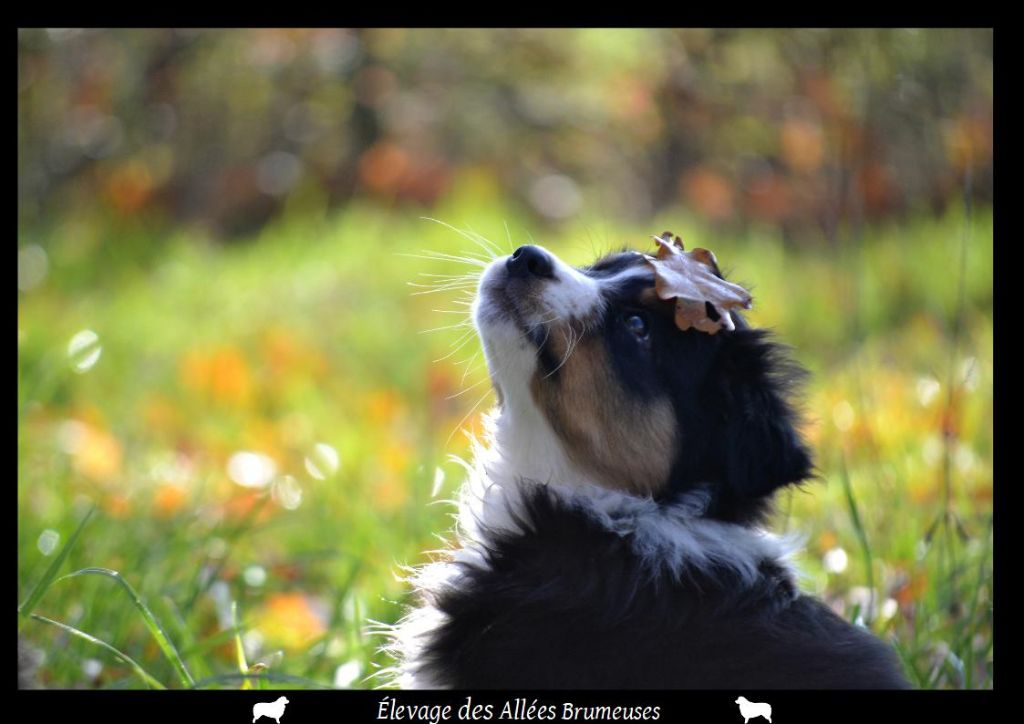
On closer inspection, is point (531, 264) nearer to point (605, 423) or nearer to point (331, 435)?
point (605, 423)

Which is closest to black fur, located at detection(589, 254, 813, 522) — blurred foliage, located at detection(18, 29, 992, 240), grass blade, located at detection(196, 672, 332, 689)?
grass blade, located at detection(196, 672, 332, 689)

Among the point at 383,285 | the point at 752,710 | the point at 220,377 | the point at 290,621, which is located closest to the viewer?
the point at 752,710

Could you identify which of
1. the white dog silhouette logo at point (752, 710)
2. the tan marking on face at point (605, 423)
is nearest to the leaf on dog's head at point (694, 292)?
the tan marking on face at point (605, 423)

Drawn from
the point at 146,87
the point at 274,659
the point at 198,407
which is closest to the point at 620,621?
the point at 274,659

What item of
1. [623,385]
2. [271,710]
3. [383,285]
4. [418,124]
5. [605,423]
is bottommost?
[271,710]

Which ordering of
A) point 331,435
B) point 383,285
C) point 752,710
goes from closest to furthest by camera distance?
point 752,710 < point 331,435 < point 383,285

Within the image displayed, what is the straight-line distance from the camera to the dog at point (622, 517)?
9.57 feet

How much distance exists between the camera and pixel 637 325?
332cm

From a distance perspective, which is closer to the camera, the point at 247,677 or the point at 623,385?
the point at 247,677

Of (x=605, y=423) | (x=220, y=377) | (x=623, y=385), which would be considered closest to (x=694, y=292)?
(x=623, y=385)

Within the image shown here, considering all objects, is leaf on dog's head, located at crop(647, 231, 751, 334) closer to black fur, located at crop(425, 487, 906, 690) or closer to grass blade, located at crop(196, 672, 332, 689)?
black fur, located at crop(425, 487, 906, 690)

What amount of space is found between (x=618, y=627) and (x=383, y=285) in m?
6.70

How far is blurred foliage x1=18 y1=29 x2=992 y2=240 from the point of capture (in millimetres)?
11133

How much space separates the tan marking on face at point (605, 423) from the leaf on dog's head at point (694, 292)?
0.78 ft
